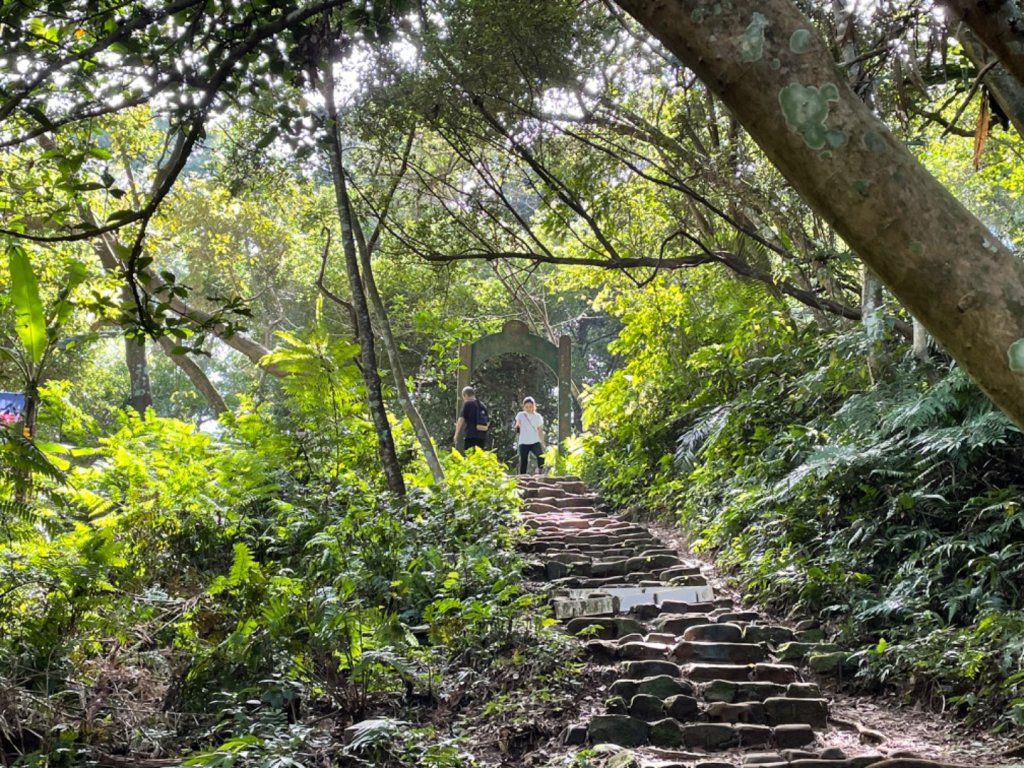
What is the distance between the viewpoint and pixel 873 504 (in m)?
7.00

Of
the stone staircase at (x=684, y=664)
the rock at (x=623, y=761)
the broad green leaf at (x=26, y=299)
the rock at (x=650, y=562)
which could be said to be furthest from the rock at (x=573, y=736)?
the rock at (x=650, y=562)

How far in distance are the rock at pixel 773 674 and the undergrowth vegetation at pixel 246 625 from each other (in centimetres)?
121

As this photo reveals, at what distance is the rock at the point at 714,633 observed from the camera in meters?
6.18

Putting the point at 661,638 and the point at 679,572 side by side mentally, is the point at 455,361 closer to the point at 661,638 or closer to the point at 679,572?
the point at 679,572

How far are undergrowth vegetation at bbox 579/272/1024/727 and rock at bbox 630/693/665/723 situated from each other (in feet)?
4.90

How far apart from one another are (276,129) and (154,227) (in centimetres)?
1145

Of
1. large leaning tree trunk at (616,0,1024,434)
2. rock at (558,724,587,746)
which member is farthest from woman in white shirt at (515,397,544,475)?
large leaning tree trunk at (616,0,1024,434)

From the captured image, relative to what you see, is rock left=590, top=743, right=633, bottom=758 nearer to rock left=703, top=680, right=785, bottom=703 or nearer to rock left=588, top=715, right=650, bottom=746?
rock left=588, top=715, right=650, bottom=746

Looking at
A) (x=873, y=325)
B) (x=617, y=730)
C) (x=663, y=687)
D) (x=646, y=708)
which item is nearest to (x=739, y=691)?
(x=663, y=687)

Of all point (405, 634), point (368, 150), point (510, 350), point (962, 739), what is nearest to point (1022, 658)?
point (962, 739)

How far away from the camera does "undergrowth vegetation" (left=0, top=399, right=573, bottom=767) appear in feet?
13.4

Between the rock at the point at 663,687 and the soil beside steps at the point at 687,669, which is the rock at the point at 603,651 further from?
the rock at the point at 663,687

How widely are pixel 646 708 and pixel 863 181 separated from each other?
13.1 ft

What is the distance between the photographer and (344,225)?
7.97 metres
